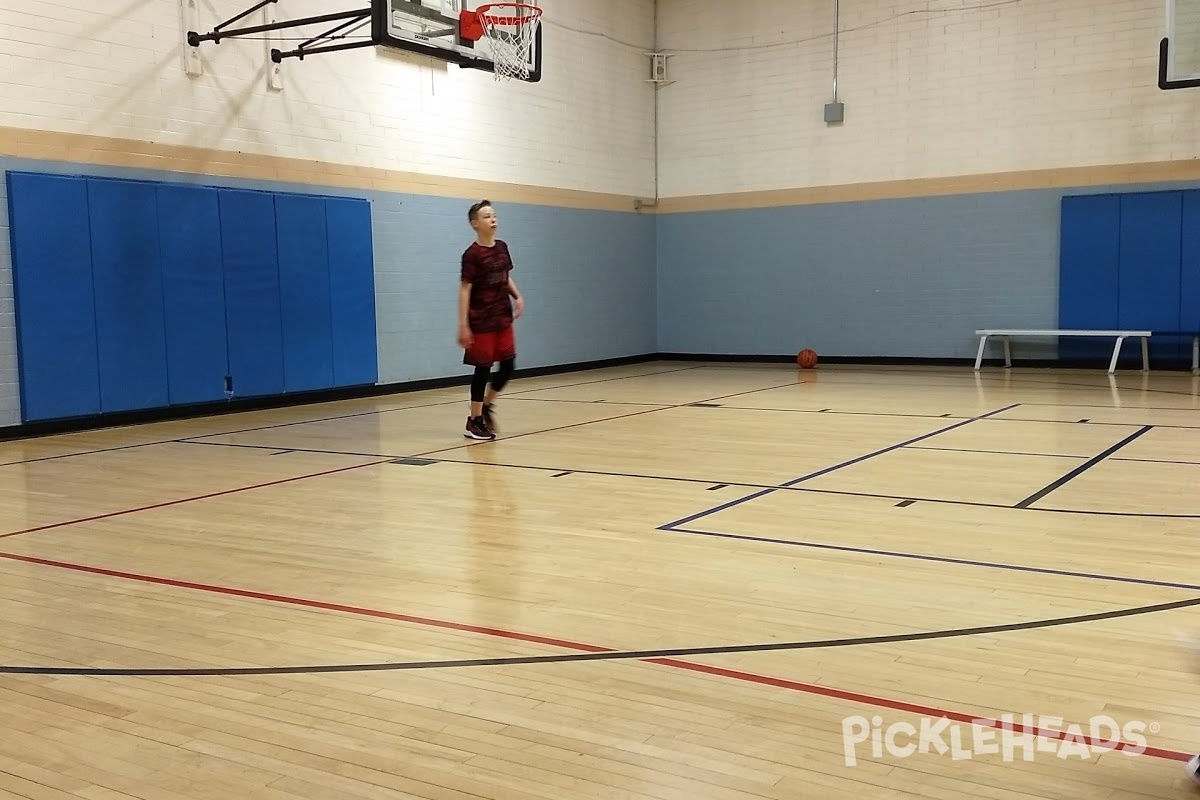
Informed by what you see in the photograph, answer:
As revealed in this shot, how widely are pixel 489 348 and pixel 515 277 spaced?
596 centimetres

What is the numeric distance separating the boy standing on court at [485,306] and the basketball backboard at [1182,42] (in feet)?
25.7

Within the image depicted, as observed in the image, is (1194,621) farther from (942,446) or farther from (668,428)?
(668,428)

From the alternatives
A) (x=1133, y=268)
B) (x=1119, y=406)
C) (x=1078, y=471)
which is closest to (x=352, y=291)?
(x=1119, y=406)

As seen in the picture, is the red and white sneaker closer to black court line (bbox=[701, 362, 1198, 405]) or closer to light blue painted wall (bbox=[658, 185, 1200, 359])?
black court line (bbox=[701, 362, 1198, 405])

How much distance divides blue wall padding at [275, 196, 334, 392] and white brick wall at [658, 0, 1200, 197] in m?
6.62

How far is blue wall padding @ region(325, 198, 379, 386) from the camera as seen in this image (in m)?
10.8

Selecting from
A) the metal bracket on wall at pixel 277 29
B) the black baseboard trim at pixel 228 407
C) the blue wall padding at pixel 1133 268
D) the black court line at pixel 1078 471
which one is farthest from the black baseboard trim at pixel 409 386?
the black court line at pixel 1078 471

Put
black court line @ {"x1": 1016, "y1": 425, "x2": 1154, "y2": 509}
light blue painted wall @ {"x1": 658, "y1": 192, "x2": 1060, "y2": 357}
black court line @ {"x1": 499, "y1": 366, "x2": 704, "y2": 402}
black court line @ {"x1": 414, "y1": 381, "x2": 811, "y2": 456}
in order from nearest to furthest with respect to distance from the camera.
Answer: black court line @ {"x1": 1016, "y1": 425, "x2": 1154, "y2": 509} → black court line @ {"x1": 414, "y1": 381, "x2": 811, "y2": 456} → black court line @ {"x1": 499, "y1": 366, "x2": 704, "y2": 402} → light blue painted wall @ {"x1": 658, "y1": 192, "x2": 1060, "y2": 357}

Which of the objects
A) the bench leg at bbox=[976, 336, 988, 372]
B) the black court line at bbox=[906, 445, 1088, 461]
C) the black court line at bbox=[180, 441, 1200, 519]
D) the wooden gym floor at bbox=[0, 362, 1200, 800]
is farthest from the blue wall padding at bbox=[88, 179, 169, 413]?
the bench leg at bbox=[976, 336, 988, 372]

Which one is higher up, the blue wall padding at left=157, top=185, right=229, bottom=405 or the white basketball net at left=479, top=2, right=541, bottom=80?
the white basketball net at left=479, top=2, right=541, bottom=80

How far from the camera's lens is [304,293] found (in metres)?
10.5

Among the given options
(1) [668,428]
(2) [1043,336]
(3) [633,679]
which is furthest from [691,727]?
(2) [1043,336]

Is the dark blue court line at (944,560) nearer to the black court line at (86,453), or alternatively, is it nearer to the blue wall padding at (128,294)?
the black court line at (86,453)

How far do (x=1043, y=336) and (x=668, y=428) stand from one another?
7178 millimetres
